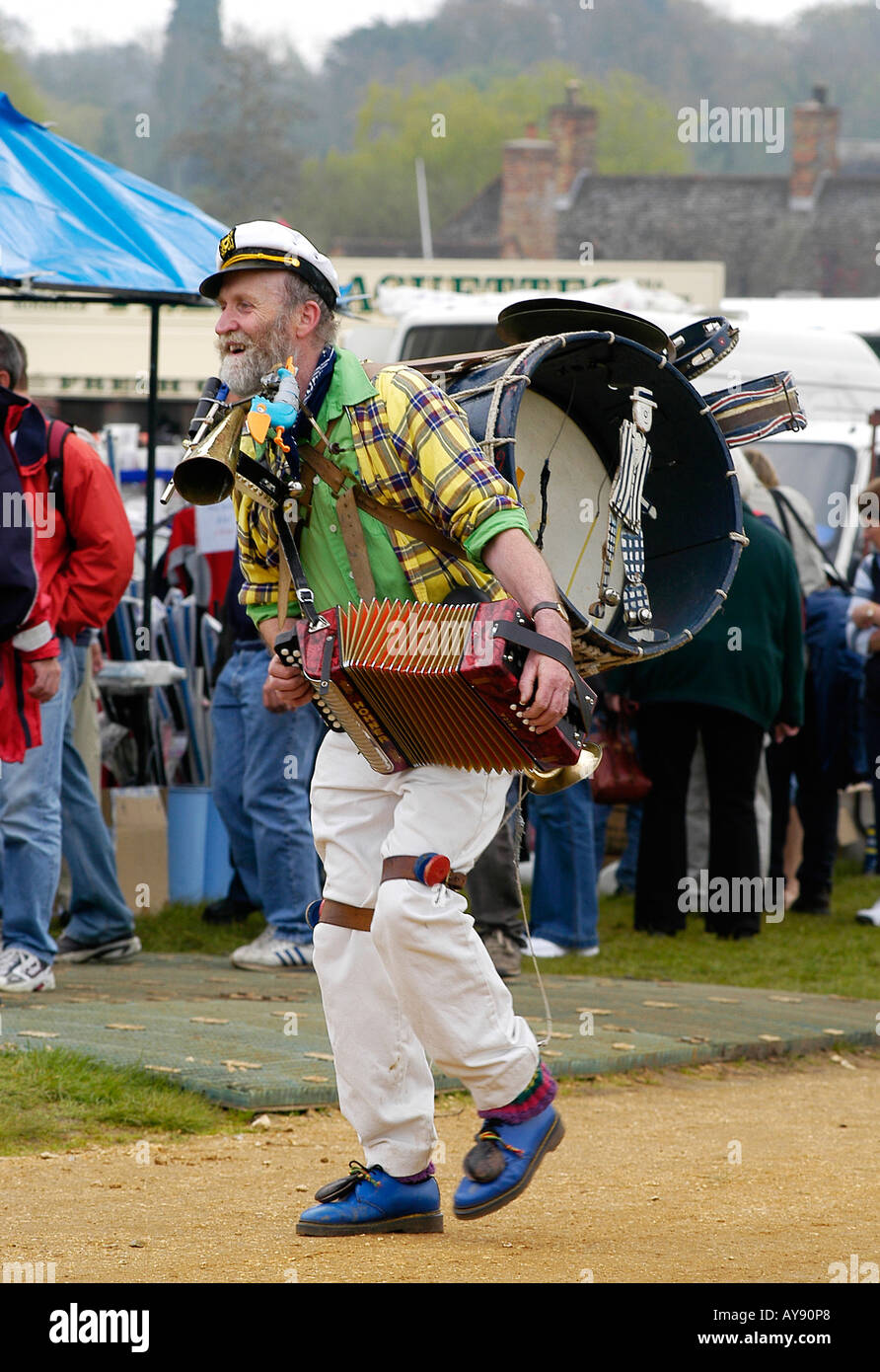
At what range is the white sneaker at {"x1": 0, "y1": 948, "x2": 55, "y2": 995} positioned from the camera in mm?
7191

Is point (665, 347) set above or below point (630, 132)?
below

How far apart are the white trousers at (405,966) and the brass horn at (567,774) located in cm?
9

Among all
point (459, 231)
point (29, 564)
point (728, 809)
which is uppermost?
point (459, 231)

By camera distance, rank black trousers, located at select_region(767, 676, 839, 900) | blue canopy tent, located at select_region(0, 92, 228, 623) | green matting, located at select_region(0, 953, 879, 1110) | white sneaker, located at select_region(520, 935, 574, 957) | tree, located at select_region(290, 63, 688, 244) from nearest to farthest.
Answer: green matting, located at select_region(0, 953, 879, 1110)
blue canopy tent, located at select_region(0, 92, 228, 623)
white sneaker, located at select_region(520, 935, 574, 957)
black trousers, located at select_region(767, 676, 839, 900)
tree, located at select_region(290, 63, 688, 244)

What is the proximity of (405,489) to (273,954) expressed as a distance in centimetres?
411

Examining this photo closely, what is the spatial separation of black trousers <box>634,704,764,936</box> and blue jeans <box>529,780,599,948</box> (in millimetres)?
678

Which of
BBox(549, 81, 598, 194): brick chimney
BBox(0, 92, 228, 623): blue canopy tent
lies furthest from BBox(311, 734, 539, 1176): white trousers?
BBox(549, 81, 598, 194): brick chimney

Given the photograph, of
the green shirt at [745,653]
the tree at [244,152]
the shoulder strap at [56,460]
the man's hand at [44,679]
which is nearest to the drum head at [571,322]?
the man's hand at [44,679]

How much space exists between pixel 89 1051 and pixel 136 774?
3.40 m

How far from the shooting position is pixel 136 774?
937 centimetres

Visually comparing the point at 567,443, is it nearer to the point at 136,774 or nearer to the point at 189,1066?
the point at 189,1066

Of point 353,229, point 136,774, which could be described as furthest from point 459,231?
point 136,774

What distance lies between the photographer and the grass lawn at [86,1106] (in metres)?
5.43

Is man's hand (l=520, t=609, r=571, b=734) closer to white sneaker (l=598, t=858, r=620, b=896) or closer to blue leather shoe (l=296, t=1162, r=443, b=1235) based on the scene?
blue leather shoe (l=296, t=1162, r=443, b=1235)
